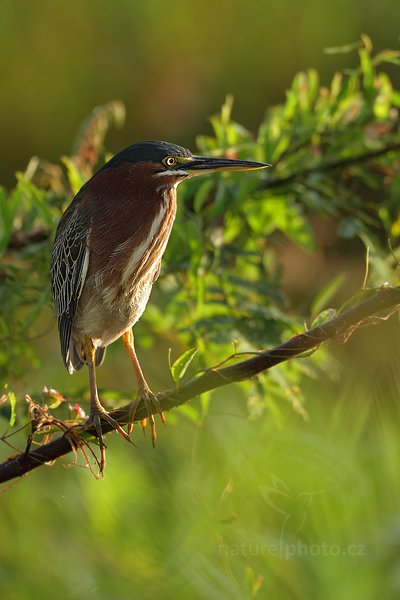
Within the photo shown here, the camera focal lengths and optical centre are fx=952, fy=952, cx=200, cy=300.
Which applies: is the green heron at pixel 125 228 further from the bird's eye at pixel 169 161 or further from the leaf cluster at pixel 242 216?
the leaf cluster at pixel 242 216

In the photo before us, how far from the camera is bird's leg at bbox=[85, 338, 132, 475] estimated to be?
33.9 inches

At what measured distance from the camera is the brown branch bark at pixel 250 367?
667 mm

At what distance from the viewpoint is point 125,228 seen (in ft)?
3.71

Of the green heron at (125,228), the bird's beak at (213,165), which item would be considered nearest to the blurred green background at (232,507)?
the green heron at (125,228)

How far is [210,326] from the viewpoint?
1312 millimetres

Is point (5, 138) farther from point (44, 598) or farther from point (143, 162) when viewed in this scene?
point (44, 598)

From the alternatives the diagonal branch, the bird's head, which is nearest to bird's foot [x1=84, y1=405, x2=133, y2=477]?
the bird's head

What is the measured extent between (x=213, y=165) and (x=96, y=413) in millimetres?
328

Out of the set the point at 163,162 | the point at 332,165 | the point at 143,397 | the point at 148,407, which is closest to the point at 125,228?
the point at 163,162

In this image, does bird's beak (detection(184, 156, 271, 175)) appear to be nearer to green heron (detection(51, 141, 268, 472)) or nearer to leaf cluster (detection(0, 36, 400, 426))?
green heron (detection(51, 141, 268, 472))

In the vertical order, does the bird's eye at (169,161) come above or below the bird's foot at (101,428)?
above

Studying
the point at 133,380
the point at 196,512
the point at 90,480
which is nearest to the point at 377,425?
the point at 196,512

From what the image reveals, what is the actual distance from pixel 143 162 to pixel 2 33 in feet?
4.09

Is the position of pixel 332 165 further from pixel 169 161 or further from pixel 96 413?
pixel 96 413
